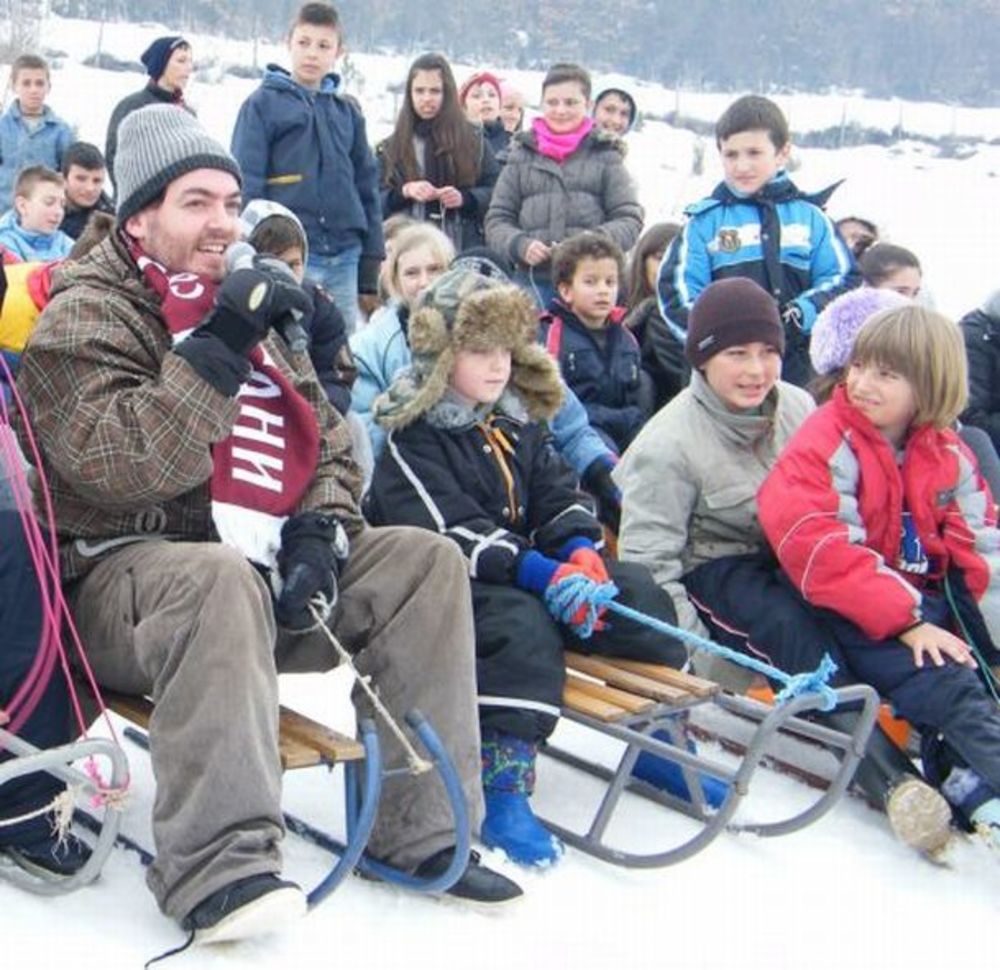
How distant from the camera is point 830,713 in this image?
12.5 ft

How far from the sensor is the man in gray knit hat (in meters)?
2.57

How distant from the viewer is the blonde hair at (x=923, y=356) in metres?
3.88

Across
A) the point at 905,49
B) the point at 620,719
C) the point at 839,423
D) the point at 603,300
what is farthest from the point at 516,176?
the point at 905,49

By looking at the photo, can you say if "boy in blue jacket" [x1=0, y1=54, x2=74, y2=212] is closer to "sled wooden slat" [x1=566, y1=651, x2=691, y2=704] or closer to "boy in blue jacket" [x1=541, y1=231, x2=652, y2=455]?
"boy in blue jacket" [x1=541, y1=231, x2=652, y2=455]

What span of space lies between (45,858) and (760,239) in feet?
11.0

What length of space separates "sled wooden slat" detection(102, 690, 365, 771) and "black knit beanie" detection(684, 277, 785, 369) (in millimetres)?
1632

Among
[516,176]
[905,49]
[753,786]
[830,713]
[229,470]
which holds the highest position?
[905,49]

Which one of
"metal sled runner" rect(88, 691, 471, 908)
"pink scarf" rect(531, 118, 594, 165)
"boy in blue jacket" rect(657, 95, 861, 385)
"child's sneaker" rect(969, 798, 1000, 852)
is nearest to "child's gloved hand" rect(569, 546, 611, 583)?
"metal sled runner" rect(88, 691, 471, 908)

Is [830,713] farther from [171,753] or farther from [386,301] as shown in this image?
[386,301]

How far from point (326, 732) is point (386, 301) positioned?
8.48 ft

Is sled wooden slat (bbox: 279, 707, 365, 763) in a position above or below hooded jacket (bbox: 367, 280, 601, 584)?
below

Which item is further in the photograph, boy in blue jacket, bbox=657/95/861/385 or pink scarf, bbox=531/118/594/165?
pink scarf, bbox=531/118/594/165

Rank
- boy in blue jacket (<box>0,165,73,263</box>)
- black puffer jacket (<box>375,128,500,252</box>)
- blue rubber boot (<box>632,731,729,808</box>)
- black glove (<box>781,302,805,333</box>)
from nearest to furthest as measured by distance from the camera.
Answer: blue rubber boot (<box>632,731,729,808</box>) < black glove (<box>781,302,805,333</box>) < boy in blue jacket (<box>0,165,73,263</box>) < black puffer jacket (<box>375,128,500,252</box>)

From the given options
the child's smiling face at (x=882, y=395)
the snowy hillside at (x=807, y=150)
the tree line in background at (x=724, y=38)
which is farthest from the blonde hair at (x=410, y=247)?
the tree line in background at (x=724, y=38)
